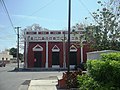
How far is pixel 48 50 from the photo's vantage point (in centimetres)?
5391

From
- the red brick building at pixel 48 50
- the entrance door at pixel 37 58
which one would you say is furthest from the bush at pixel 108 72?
the entrance door at pixel 37 58

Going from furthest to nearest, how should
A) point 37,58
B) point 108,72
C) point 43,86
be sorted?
point 37,58 → point 43,86 → point 108,72

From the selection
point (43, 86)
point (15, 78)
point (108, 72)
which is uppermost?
point (108, 72)

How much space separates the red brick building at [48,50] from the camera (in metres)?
53.8

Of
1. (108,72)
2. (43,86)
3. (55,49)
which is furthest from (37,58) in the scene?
(108,72)

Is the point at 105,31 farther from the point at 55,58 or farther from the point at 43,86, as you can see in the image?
the point at 55,58

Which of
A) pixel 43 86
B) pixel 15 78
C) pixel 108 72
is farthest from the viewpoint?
pixel 15 78

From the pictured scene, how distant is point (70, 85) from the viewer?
16.5 metres

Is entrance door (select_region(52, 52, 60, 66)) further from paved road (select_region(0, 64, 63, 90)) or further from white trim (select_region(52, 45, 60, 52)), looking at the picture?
paved road (select_region(0, 64, 63, 90))

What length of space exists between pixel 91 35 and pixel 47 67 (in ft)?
99.3

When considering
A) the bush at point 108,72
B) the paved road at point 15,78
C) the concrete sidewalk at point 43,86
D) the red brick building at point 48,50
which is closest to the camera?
the bush at point 108,72

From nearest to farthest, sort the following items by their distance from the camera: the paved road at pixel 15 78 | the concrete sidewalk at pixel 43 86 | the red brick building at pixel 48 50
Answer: the concrete sidewalk at pixel 43 86, the paved road at pixel 15 78, the red brick building at pixel 48 50

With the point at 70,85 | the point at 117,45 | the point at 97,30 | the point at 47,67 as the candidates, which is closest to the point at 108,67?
the point at 70,85

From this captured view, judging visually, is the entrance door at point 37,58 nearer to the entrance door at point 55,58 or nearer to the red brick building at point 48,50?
the red brick building at point 48,50
